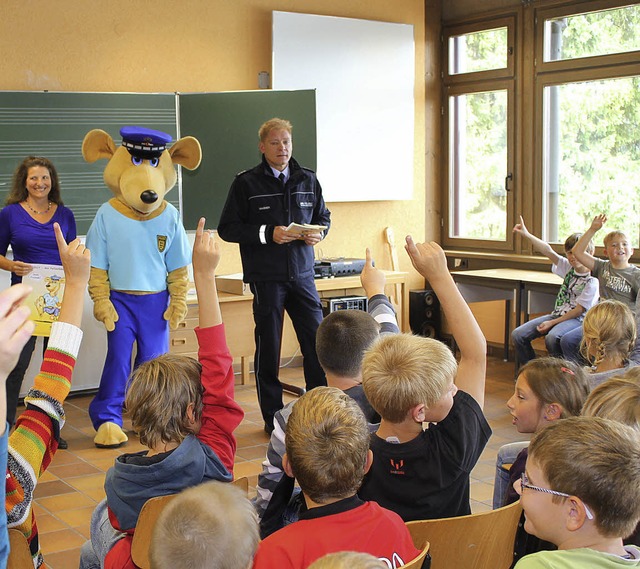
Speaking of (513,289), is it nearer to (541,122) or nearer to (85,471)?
(541,122)

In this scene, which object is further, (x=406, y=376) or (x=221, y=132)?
(x=221, y=132)

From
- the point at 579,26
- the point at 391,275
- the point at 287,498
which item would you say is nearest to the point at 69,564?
the point at 287,498

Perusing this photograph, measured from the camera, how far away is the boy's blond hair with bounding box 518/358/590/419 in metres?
2.53

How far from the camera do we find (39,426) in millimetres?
1609

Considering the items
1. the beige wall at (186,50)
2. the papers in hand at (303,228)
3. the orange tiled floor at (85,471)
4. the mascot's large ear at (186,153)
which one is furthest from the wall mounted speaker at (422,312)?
the mascot's large ear at (186,153)

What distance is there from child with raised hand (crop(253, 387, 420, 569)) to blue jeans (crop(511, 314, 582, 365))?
3.89m

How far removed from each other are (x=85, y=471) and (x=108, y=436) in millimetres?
388

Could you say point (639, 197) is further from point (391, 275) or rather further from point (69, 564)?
point (69, 564)

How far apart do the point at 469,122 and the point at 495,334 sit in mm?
1848

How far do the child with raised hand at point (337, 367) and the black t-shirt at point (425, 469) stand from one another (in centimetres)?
21

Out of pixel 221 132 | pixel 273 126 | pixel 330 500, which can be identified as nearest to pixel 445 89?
pixel 221 132

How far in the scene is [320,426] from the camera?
68.3 inches

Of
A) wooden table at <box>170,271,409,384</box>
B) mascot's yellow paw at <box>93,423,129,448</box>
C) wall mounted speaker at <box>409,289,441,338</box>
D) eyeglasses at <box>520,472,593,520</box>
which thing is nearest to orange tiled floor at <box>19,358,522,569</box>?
mascot's yellow paw at <box>93,423,129,448</box>

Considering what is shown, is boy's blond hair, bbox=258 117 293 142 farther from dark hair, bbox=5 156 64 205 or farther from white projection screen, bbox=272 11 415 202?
white projection screen, bbox=272 11 415 202
